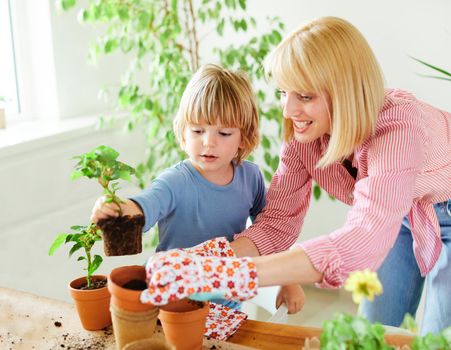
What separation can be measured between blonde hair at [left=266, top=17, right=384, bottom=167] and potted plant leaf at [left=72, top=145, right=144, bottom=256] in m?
0.44

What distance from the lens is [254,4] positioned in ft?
10.6

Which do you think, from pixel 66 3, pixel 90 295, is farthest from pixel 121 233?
pixel 66 3

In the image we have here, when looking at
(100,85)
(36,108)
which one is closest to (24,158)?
(36,108)

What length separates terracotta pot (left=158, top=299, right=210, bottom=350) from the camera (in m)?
1.23

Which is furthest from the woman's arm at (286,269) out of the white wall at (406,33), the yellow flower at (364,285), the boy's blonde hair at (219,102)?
the white wall at (406,33)

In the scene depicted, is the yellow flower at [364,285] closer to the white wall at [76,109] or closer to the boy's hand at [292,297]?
the boy's hand at [292,297]

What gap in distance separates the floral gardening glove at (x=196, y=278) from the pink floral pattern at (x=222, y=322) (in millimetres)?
226

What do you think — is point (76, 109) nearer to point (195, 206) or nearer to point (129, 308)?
point (195, 206)

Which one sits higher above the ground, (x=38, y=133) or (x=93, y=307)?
(x=38, y=133)

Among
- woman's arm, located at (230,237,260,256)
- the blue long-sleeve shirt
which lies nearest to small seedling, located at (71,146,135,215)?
the blue long-sleeve shirt

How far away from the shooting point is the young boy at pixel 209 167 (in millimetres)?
1614

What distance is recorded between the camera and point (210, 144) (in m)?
1.61

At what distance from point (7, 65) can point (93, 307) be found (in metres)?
1.84

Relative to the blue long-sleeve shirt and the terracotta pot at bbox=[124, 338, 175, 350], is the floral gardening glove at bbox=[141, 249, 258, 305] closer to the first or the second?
the terracotta pot at bbox=[124, 338, 175, 350]
